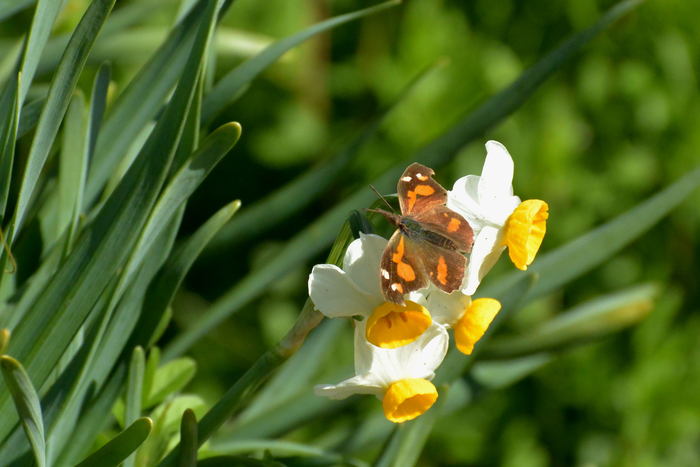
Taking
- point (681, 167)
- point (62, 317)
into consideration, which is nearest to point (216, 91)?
point (62, 317)

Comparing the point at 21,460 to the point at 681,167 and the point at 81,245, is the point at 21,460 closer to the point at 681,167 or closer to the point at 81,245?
the point at 81,245

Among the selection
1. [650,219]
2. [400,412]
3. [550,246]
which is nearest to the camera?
[400,412]

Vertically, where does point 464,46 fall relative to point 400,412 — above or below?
below

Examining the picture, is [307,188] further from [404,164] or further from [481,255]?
[481,255]

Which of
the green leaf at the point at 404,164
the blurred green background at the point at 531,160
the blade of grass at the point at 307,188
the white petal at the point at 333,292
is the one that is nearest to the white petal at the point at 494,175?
the white petal at the point at 333,292

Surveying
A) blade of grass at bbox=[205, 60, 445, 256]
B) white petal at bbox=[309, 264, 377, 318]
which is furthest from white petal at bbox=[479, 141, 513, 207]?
blade of grass at bbox=[205, 60, 445, 256]

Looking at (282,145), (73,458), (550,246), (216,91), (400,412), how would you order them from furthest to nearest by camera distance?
(282,145) → (550,246) → (216,91) → (73,458) → (400,412)
